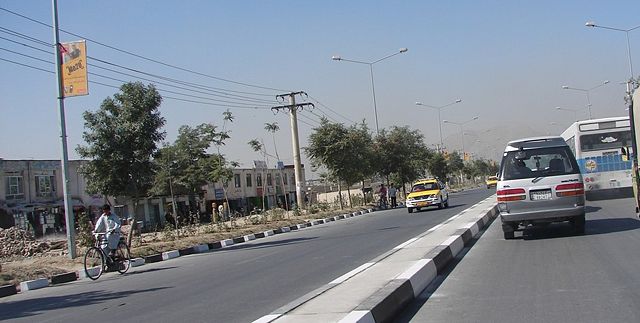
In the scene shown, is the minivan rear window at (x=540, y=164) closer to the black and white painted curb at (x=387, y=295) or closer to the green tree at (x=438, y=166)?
the black and white painted curb at (x=387, y=295)

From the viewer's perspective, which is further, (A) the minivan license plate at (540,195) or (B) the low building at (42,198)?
(B) the low building at (42,198)

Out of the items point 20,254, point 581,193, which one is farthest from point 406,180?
point 581,193

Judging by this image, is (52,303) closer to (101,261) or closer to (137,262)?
(101,261)

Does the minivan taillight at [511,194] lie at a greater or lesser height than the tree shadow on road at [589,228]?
greater

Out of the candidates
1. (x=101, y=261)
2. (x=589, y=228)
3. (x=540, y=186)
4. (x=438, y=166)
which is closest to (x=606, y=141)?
(x=589, y=228)

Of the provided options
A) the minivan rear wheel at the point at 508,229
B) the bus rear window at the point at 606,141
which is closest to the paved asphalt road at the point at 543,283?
the minivan rear wheel at the point at 508,229

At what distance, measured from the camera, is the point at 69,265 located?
16469mm

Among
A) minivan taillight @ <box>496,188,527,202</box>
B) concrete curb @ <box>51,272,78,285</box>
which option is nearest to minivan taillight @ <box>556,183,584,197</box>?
minivan taillight @ <box>496,188,527,202</box>

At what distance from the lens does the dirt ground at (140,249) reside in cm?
1488

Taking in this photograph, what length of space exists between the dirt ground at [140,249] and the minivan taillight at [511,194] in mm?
10829

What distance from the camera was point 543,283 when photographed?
8.15 metres

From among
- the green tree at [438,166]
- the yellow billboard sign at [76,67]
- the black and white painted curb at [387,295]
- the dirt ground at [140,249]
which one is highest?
the yellow billboard sign at [76,67]

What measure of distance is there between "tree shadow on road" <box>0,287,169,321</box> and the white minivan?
293 inches

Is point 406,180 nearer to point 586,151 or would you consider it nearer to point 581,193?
point 586,151
